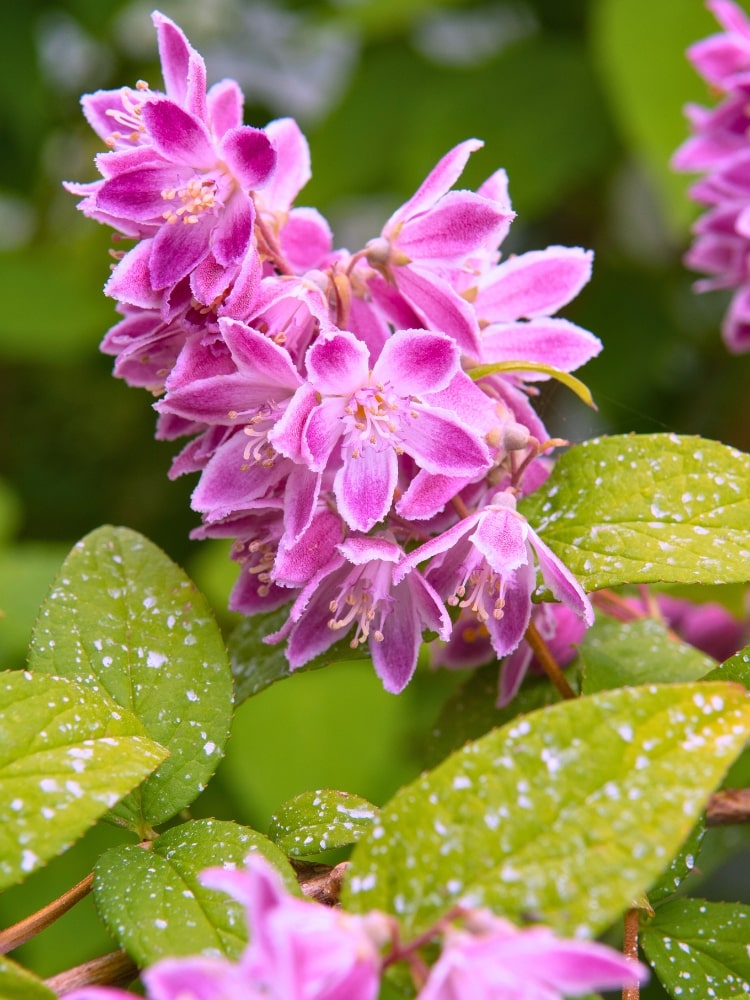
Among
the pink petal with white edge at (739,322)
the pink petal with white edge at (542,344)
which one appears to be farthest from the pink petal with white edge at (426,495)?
the pink petal with white edge at (739,322)

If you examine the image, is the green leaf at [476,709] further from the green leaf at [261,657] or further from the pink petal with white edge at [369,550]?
the pink petal with white edge at [369,550]

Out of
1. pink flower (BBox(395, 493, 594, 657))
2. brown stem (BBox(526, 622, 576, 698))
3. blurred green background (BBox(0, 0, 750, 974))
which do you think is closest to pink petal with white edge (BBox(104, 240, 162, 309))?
pink flower (BBox(395, 493, 594, 657))

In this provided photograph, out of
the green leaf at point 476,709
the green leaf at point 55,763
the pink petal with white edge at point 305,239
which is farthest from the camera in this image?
the green leaf at point 476,709

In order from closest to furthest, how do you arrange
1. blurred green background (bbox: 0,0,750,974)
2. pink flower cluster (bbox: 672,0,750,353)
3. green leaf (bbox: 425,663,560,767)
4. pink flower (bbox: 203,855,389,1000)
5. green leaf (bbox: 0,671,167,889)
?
pink flower (bbox: 203,855,389,1000) < green leaf (bbox: 0,671,167,889) < green leaf (bbox: 425,663,560,767) < pink flower cluster (bbox: 672,0,750,353) < blurred green background (bbox: 0,0,750,974)

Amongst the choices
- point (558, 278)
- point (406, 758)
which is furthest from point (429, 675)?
point (558, 278)

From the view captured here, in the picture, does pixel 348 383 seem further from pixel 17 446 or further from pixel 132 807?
pixel 17 446

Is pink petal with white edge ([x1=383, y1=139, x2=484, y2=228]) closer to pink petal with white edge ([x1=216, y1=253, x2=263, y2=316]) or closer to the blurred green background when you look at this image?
pink petal with white edge ([x1=216, y1=253, x2=263, y2=316])

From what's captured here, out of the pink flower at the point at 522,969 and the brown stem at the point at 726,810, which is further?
the brown stem at the point at 726,810
